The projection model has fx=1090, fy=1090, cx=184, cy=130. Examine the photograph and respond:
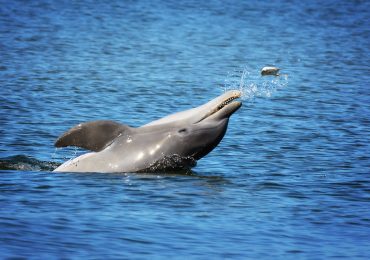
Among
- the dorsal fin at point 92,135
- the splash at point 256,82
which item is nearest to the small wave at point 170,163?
the dorsal fin at point 92,135

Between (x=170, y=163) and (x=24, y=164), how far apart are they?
Answer: 2772 mm

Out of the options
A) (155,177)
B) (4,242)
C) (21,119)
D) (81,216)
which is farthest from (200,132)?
(21,119)

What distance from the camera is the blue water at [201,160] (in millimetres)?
14617

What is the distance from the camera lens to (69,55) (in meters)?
39.2

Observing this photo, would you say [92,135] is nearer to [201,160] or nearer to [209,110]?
[209,110]

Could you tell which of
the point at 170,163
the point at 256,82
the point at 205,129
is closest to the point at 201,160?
the point at 170,163

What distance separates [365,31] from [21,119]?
32.7 m

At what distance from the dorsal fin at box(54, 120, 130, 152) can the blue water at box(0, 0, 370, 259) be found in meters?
0.56

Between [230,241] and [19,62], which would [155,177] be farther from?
[19,62]

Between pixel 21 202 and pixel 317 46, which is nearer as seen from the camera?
pixel 21 202

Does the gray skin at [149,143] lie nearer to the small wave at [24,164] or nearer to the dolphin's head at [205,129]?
the dolphin's head at [205,129]

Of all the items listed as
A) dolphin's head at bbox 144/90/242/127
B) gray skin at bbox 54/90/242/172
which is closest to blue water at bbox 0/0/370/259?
gray skin at bbox 54/90/242/172

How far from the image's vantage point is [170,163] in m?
18.1

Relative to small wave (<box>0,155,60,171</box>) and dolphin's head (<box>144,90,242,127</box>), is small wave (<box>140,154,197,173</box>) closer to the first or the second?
dolphin's head (<box>144,90,242,127</box>)
